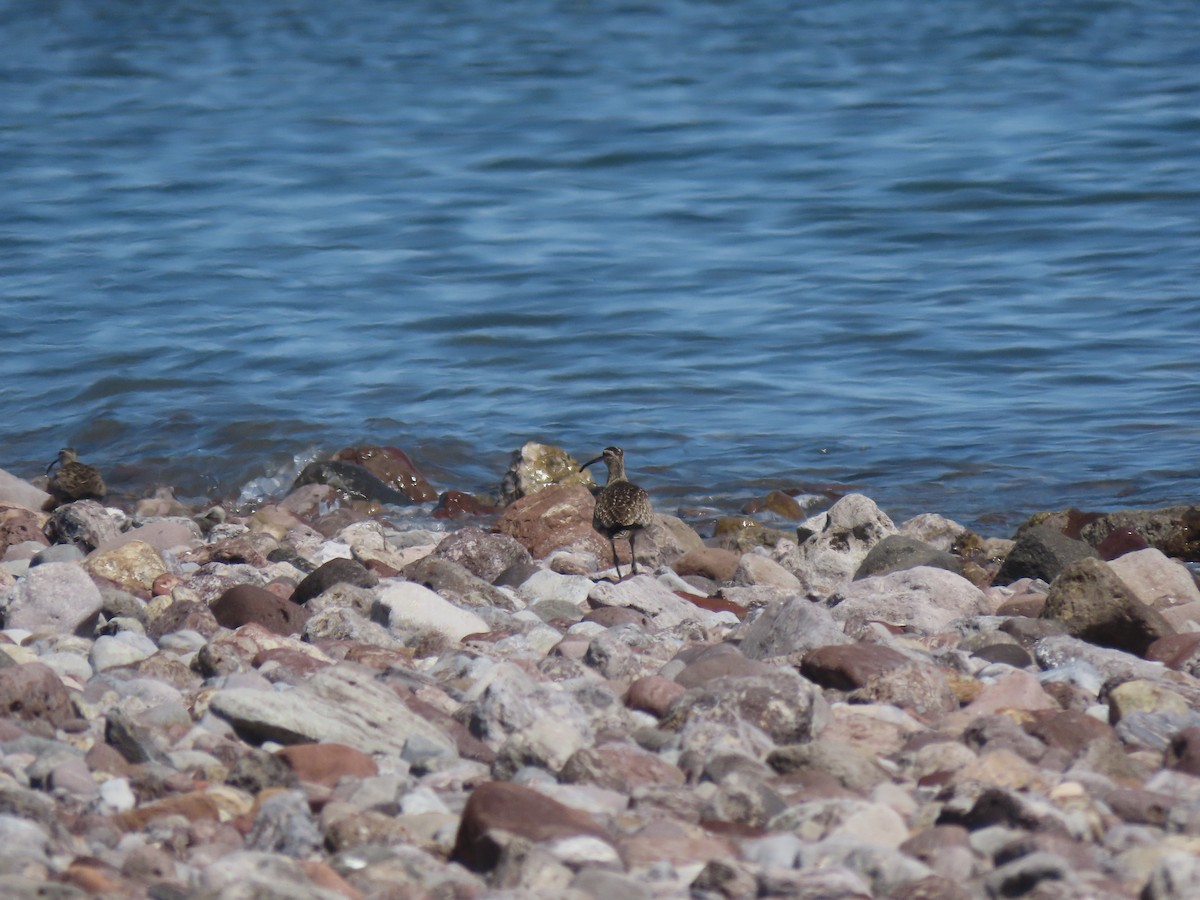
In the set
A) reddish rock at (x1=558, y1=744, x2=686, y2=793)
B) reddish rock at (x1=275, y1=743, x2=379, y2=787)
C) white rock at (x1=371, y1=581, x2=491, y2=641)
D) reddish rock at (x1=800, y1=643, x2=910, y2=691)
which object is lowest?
white rock at (x1=371, y1=581, x2=491, y2=641)

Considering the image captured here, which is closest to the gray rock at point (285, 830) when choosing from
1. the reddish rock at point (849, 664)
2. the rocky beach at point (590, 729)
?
the rocky beach at point (590, 729)

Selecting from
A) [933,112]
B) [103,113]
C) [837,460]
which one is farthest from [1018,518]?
[103,113]

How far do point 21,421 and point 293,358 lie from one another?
6.99 ft

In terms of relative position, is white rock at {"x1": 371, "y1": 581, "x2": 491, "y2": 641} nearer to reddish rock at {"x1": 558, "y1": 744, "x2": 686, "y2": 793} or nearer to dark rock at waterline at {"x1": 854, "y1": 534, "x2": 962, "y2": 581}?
reddish rock at {"x1": 558, "y1": 744, "x2": 686, "y2": 793}

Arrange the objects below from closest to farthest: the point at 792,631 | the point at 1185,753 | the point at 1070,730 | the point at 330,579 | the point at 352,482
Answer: the point at 1185,753 → the point at 1070,730 → the point at 792,631 → the point at 330,579 → the point at 352,482

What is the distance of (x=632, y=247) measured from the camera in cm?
1605

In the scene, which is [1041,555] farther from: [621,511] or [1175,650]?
[621,511]

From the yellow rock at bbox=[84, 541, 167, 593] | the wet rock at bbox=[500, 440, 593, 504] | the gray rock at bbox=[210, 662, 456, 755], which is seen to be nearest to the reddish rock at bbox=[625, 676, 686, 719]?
the gray rock at bbox=[210, 662, 456, 755]

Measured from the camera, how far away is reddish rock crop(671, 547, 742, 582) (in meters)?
7.73

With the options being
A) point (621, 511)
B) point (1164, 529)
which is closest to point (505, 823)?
point (621, 511)

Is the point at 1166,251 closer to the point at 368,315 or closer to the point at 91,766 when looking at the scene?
the point at 368,315

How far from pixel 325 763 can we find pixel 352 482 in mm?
6014

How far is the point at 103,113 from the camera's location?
22.8m

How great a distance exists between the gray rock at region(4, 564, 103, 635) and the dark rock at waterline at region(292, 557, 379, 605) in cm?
88
